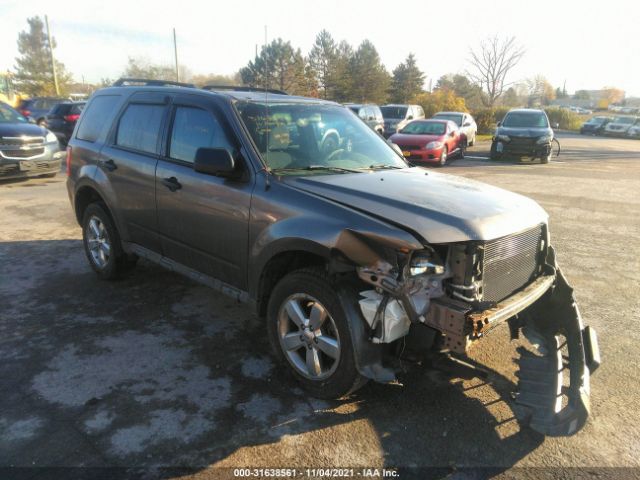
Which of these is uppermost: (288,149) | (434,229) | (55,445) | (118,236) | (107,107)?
(107,107)

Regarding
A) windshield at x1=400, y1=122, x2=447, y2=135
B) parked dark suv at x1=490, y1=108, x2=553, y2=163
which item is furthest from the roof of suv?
parked dark suv at x1=490, y1=108, x2=553, y2=163

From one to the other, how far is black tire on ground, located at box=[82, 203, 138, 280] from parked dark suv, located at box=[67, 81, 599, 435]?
0.32 metres

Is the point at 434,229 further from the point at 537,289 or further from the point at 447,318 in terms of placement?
the point at 537,289

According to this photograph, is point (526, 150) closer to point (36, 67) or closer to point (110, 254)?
point (110, 254)

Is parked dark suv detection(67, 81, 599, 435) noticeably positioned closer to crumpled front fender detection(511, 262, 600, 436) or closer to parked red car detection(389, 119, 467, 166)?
crumpled front fender detection(511, 262, 600, 436)

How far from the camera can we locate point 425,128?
16.5 meters

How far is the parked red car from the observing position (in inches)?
592

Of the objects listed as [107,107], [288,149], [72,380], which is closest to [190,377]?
[72,380]

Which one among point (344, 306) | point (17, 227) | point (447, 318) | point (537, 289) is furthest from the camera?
point (17, 227)

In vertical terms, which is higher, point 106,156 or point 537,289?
point 106,156

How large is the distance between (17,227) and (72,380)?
5.05 meters

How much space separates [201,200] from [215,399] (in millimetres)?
1523

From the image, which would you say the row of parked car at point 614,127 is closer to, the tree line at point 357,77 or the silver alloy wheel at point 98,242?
the tree line at point 357,77

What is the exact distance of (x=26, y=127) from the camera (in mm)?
11000
